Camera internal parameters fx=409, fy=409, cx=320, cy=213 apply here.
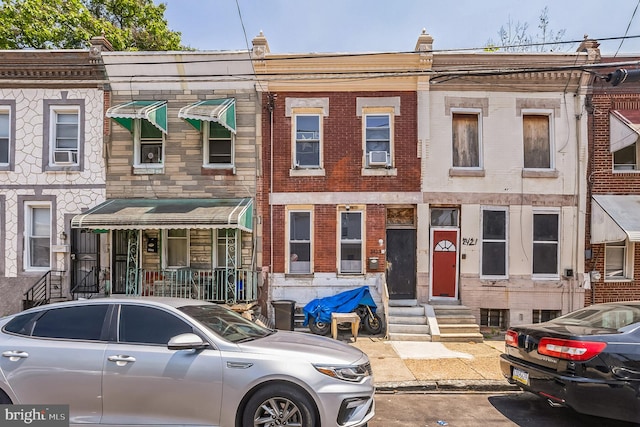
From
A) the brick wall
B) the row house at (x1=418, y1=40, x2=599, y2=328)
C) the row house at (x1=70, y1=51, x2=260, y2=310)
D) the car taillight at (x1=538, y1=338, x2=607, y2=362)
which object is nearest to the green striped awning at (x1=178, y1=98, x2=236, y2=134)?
the row house at (x1=70, y1=51, x2=260, y2=310)

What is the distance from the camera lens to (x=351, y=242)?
1142cm

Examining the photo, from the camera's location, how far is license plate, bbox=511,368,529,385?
529 cm

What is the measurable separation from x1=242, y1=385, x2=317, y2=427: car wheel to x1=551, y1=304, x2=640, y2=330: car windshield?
3.83m

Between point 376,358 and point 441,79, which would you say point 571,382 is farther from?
point 441,79

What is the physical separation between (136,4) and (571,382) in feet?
68.8

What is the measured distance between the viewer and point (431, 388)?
6.68 meters

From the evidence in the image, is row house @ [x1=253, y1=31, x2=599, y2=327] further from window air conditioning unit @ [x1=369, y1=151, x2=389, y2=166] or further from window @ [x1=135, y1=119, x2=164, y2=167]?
window @ [x1=135, y1=119, x2=164, y2=167]

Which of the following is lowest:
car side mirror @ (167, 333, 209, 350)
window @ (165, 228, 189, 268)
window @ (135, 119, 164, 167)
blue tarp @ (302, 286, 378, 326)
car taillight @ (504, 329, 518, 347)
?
blue tarp @ (302, 286, 378, 326)

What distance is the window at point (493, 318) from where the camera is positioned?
1116cm

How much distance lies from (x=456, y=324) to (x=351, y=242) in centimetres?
343

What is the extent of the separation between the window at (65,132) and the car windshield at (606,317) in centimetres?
1235

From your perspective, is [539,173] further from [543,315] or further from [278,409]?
[278,409]

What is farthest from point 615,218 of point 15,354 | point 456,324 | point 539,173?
point 15,354

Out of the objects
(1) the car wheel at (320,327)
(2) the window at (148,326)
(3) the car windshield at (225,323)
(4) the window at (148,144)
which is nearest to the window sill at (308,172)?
(4) the window at (148,144)
